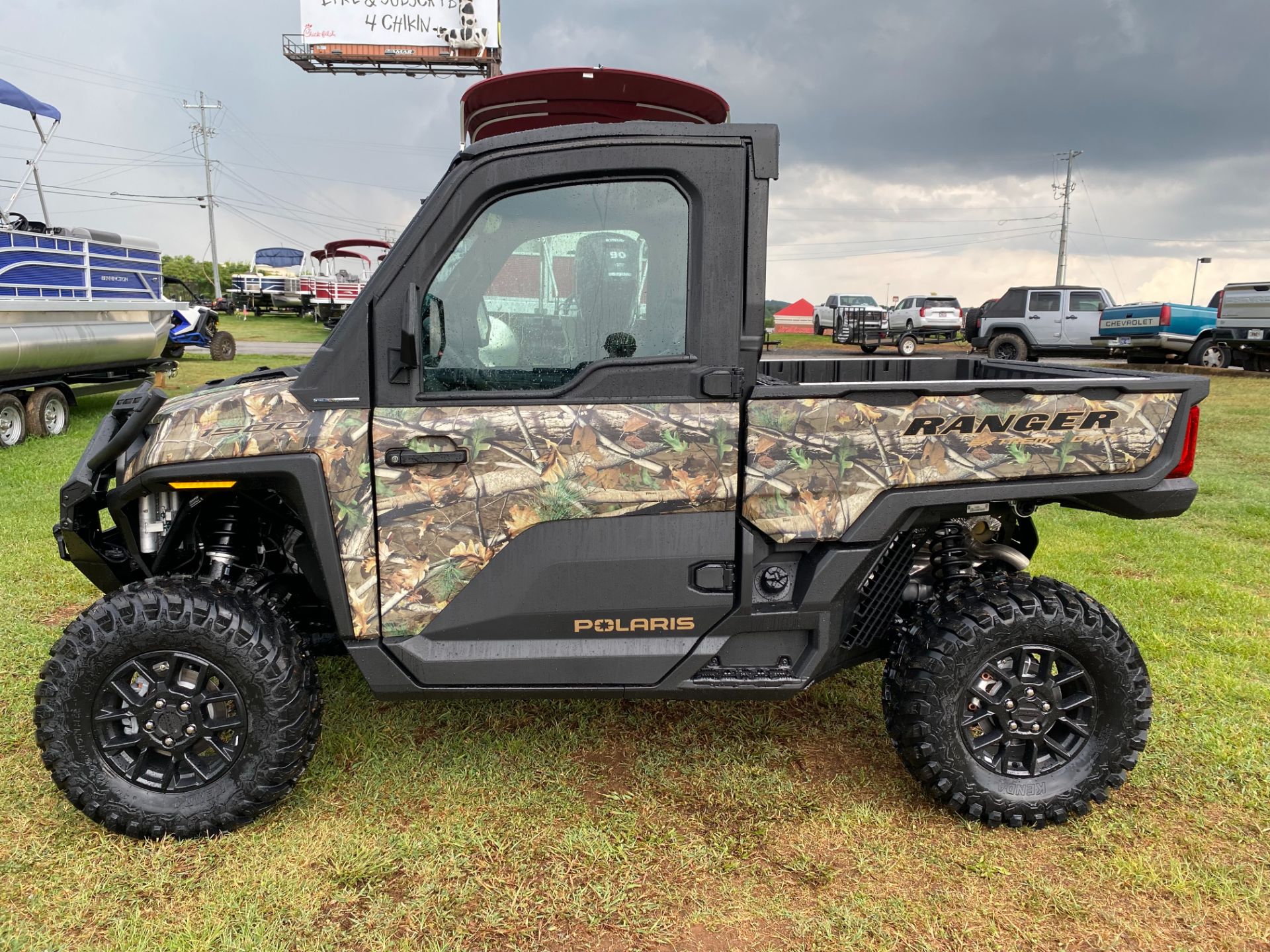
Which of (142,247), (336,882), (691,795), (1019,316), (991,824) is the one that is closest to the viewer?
(336,882)

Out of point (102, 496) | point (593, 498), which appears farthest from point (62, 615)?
point (593, 498)

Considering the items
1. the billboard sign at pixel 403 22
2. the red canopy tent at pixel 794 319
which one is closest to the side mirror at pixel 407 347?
the billboard sign at pixel 403 22

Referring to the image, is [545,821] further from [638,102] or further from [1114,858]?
[638,102]

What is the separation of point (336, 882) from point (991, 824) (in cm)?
219

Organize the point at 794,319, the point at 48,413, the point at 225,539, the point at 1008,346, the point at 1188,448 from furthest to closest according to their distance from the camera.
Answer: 1. the point at 794,319
2. the point at 1008,346
3. the point at 48,413
4. the point at 225,539
5. the point at 1188,448

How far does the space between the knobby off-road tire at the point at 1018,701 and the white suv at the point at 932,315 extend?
2704 centimetres

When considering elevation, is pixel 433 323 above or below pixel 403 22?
below

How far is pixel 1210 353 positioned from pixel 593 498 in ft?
69.8

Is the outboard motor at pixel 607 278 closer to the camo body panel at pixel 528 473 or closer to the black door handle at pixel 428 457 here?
the camo body panel at pixel 528 473

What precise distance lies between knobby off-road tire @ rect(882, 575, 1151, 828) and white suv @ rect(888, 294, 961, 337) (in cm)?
2704

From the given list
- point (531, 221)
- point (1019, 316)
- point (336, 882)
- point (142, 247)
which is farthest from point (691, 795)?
point (1019, 316)

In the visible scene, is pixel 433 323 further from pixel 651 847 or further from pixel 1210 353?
pixel 1210 353

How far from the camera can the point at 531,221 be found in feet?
8.84

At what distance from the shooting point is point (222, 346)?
20.1 m
